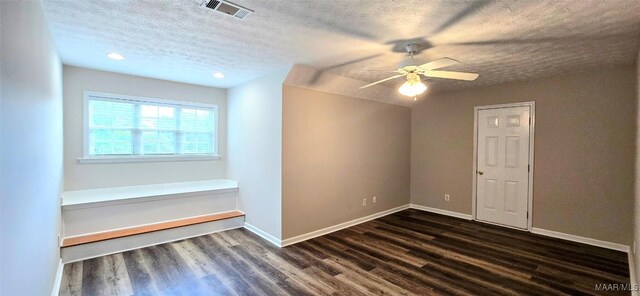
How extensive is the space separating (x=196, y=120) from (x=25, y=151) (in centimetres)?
341

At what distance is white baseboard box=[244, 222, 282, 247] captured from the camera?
12.8ft

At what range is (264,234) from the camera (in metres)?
4.17

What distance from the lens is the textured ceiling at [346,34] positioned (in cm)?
210

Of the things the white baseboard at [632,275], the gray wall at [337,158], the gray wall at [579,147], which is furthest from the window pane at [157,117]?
the white baseboard at [632,275]

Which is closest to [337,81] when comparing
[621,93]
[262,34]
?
[262,34]

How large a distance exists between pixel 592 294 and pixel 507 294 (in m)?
0.79

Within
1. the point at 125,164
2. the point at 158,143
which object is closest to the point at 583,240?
the point at 158,143

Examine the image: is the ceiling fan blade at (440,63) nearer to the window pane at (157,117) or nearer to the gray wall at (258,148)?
the gray wall at (258,148)

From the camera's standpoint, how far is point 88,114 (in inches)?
157

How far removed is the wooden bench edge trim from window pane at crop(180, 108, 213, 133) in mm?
1541

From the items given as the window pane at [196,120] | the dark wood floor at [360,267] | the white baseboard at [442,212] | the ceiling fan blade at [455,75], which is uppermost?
the ceiling fan blade at [455,75]

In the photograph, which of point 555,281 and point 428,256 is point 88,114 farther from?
point 555,281

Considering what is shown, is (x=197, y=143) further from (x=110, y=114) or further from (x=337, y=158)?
(x=337, y=158)

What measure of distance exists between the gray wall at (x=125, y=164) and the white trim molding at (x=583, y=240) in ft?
17.4
